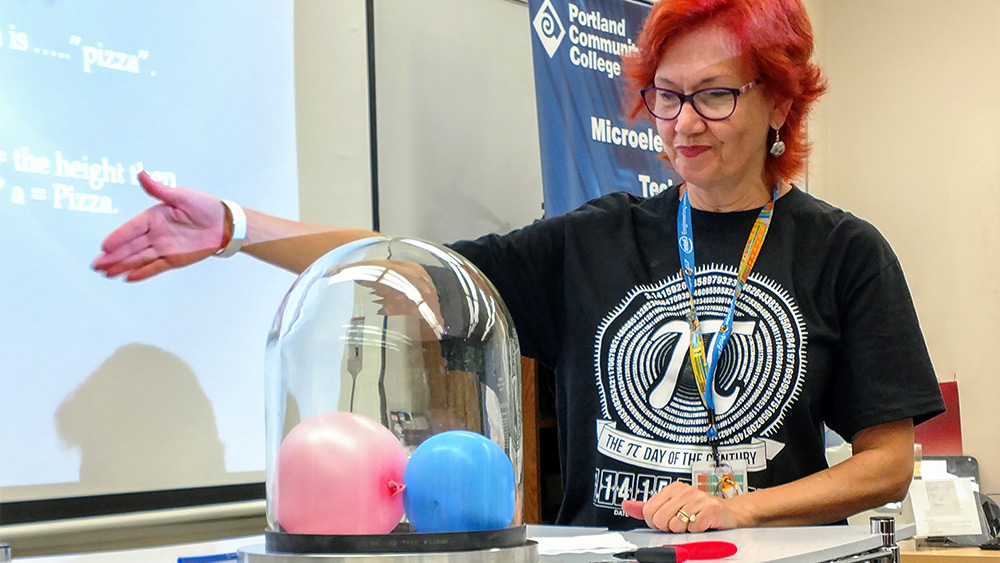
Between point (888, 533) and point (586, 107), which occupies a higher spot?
point (586, 107)

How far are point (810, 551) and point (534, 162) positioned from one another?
8.02 ft

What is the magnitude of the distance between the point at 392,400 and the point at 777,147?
109cm

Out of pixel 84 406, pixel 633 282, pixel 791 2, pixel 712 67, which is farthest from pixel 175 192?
pixel 791 2

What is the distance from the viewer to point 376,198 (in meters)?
2.83

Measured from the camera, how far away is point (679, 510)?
1429 millimetres

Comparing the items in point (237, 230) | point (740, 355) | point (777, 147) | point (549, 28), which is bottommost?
point (740, 355)

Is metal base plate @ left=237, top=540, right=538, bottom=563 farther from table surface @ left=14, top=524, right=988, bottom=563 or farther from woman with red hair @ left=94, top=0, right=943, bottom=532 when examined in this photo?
woman with red hair @ left=94, top=0, right=943, bottom=532

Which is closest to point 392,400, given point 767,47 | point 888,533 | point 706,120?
point 888,533

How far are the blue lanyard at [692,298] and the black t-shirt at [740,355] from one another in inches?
0.5

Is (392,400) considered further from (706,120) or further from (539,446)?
(539,446)

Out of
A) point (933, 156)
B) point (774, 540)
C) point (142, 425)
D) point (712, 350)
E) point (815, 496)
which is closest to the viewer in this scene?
point (774, 540)

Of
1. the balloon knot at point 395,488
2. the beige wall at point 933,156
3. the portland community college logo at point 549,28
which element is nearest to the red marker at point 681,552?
the balloon knot at point 395,488

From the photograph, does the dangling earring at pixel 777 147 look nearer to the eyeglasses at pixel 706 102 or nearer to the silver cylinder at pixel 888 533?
the eyeglasses at pixel 706 102

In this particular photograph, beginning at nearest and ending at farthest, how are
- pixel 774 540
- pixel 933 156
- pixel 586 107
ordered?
1. pixel 774 540
2. pixel 586 107
3. pixel 933 156
